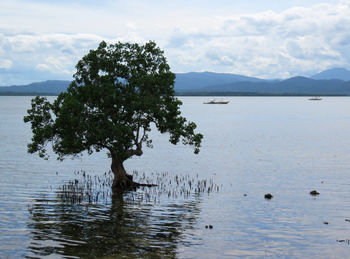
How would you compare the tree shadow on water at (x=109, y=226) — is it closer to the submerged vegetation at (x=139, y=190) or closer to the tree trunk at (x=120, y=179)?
the submerged vegetation at (x=139, y=190)

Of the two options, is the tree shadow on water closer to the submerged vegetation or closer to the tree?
the submerged vegetation

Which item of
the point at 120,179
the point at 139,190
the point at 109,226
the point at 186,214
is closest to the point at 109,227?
the point at 109,226

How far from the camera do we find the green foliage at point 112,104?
4503 cm

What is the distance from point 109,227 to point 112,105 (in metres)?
16.5

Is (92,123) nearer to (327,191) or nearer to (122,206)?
(122,206)

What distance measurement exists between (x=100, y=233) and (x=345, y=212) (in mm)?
22529

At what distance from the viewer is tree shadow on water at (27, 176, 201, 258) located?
2763cm

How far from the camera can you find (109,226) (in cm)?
3366

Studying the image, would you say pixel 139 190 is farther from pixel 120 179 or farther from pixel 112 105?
pixel 112 105

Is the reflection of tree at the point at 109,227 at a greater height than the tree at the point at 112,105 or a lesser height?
lesser

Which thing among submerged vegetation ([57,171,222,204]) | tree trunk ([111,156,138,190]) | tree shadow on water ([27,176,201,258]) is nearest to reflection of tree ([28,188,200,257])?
tree shadow on water ([27,176,201,258])

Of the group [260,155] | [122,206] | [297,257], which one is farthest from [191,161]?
[297,257]

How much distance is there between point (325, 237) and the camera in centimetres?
3197

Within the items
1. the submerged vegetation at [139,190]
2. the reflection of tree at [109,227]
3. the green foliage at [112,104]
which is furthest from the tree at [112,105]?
the reflection of tree at [109,227]
